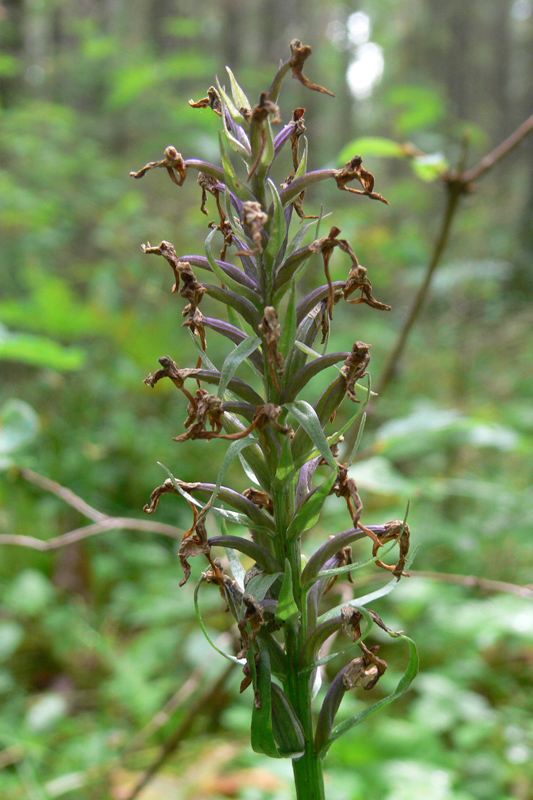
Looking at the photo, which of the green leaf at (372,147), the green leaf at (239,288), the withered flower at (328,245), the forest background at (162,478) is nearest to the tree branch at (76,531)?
the forest background at (162,478)

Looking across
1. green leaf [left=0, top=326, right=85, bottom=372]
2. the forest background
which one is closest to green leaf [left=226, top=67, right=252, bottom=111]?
the forest background

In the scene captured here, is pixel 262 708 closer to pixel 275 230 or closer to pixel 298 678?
pixel 298 678

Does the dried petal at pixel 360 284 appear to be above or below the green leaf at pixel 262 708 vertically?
above

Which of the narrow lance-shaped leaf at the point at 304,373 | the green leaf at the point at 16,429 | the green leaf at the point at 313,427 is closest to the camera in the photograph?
the green leaf at the point at 313,427

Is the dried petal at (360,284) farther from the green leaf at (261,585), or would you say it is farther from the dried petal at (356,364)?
the green leaf at (261,585)

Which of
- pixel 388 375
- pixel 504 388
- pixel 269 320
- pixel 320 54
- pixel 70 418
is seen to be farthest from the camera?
pixel 320 54

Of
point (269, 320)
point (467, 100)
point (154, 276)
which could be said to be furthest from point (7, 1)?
point (467, 100)

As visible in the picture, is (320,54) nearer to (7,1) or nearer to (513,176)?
(513,176)
